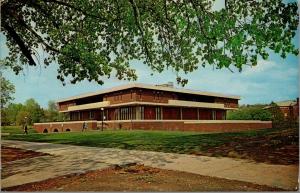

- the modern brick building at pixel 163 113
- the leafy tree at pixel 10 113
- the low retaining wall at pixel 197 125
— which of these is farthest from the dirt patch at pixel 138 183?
the low retaining wall at pixel 197 125

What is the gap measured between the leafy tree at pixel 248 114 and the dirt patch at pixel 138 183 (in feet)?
64.6

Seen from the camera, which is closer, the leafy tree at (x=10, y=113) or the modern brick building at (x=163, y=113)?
the leafy tree at (x=10, y=113)

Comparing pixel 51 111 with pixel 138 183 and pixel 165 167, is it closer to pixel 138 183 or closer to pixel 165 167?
pixel 165 167

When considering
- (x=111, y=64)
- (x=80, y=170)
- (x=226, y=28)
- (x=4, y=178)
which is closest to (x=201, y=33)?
(x=226, y=28)

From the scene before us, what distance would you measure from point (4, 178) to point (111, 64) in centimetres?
411

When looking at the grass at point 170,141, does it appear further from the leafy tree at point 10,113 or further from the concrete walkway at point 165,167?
the leafy tree at point 10,113

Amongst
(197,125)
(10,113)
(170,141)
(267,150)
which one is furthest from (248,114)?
(10,113)

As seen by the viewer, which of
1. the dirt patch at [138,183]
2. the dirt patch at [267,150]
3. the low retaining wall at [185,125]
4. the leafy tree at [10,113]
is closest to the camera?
the dirt patch at [138,183]

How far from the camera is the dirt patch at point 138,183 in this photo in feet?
22.3

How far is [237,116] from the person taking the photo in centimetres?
3369

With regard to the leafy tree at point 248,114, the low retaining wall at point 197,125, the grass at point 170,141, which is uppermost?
the leafy tree at point 248,114

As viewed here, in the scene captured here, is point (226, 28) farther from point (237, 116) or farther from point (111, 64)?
point (237, 116)

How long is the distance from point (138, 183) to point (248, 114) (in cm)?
2562

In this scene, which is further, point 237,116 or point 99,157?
point 237,116
